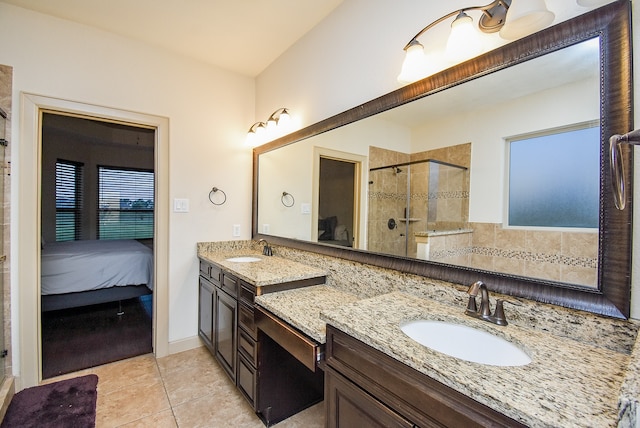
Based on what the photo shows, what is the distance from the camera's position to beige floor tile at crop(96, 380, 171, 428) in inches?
70.2

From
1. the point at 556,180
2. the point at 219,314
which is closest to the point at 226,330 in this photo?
the point at 219,314

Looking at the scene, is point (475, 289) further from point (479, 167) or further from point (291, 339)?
point (291, 339)

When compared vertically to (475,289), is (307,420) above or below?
below

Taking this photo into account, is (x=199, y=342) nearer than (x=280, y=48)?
No

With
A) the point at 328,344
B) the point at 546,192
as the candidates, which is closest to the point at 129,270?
the point at 328,344

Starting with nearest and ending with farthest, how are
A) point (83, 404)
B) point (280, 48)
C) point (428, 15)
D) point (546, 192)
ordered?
1. point (546, 192)
2. point (428, 15)
3. point (83, 404)
4. point (280, 48)

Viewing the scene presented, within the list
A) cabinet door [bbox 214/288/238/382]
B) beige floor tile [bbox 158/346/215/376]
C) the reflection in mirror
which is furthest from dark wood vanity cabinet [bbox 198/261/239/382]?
the reflection in mirror

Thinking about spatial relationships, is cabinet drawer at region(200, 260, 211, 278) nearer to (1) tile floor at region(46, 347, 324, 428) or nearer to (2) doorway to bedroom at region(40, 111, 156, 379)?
(1) tile floor at region(46, 347, 324, 428)

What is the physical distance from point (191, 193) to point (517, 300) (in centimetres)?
252

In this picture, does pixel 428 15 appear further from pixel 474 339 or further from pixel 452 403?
pixel 452 403

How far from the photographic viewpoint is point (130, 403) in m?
1.92

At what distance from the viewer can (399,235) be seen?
1.55 metres

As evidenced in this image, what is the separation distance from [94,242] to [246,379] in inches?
150

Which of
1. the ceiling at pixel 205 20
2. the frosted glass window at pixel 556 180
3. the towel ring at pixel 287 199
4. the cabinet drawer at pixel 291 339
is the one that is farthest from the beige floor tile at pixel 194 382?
the ceiling at pixel 205 20
